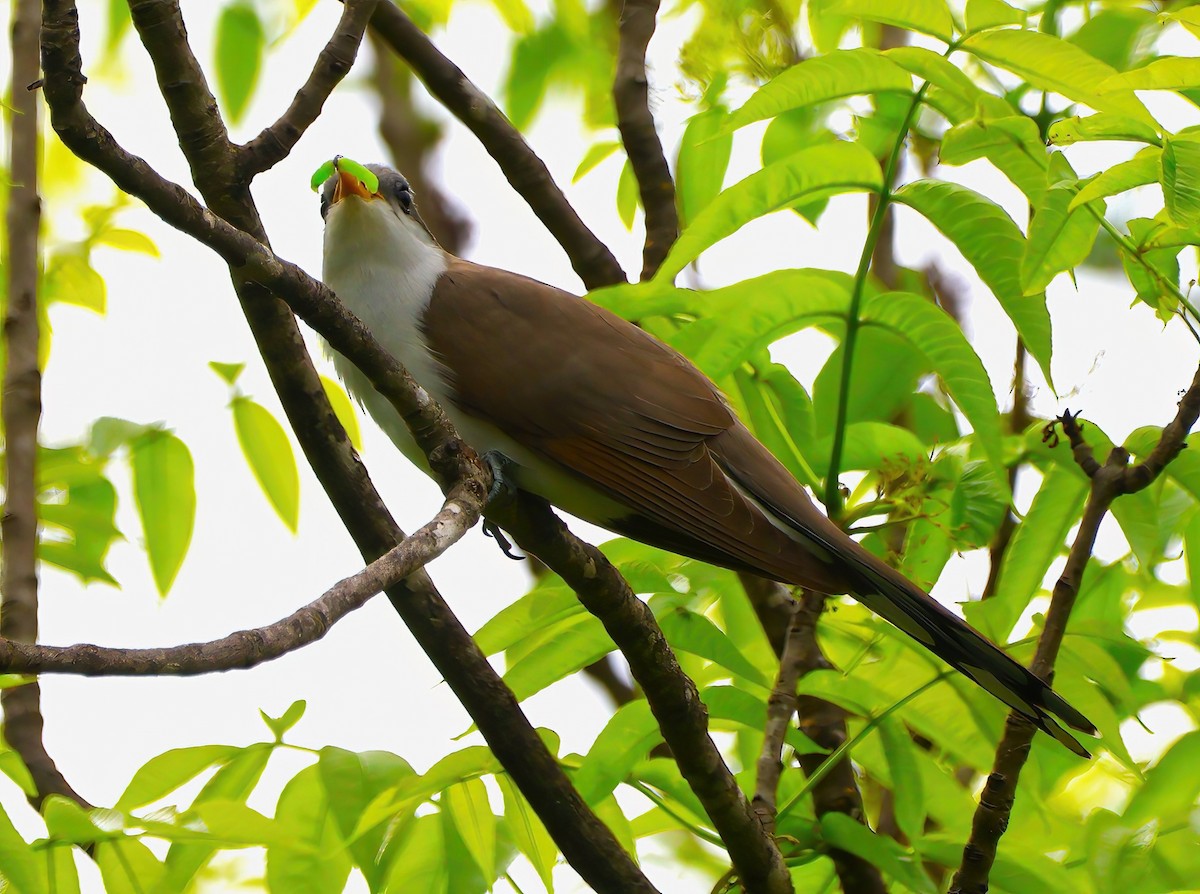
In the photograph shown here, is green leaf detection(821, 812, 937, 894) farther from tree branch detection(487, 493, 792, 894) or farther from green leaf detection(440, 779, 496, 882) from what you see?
green leaf detection(440, 779, 496, 882)

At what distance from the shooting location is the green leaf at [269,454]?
2922mm

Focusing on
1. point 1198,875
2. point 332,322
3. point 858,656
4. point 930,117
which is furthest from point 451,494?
point 930,117

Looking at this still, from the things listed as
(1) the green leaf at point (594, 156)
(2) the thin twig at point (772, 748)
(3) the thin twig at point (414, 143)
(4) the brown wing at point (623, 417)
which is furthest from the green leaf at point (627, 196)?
(2) the thin twig at point (772, 748)

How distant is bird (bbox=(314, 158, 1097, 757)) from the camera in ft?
8.46

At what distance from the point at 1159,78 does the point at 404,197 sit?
208 cm

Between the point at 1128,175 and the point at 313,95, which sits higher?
the point at 313,95

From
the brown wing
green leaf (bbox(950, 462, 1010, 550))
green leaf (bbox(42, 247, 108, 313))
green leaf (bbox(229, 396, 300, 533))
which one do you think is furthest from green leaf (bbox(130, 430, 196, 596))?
green leaf (bbox(950, 462, 1010, 550))

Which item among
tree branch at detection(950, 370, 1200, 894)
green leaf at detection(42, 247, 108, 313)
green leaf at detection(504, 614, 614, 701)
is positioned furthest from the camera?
green leaf at detection(42, 247, 108, 313)

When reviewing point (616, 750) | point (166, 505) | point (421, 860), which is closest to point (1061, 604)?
point (616, 750)

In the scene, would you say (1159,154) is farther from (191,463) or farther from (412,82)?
(412,82)

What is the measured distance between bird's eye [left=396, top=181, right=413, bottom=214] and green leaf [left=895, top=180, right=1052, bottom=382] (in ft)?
5.36

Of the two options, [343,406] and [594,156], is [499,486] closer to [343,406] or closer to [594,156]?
[343,406]

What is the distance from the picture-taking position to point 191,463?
2807 mm

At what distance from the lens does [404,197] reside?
355 cm
